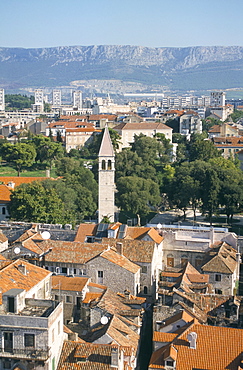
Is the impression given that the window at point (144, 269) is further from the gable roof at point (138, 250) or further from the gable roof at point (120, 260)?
the gable roof at point (120, 260)

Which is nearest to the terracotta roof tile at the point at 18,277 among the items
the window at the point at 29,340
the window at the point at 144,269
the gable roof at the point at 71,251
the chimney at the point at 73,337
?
the chimney at the point at 73,337

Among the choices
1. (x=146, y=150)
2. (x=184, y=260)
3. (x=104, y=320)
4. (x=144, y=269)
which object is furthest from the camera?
(x=146, y=150)

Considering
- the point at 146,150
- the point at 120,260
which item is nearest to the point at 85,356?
the point at 120,260

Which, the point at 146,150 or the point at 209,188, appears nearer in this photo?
the point at 209,188

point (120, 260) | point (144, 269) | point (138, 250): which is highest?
point (138, 250)

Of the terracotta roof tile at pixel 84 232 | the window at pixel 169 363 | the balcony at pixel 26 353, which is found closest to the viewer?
the balcony at pixel 26 353

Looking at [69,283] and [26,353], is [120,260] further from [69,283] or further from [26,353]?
[26,353]

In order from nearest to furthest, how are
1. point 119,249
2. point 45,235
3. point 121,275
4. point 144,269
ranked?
point 121,275, point 144,269, point 119,249, point 45,235

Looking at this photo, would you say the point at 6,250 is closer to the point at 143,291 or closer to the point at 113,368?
the point at 143,291
